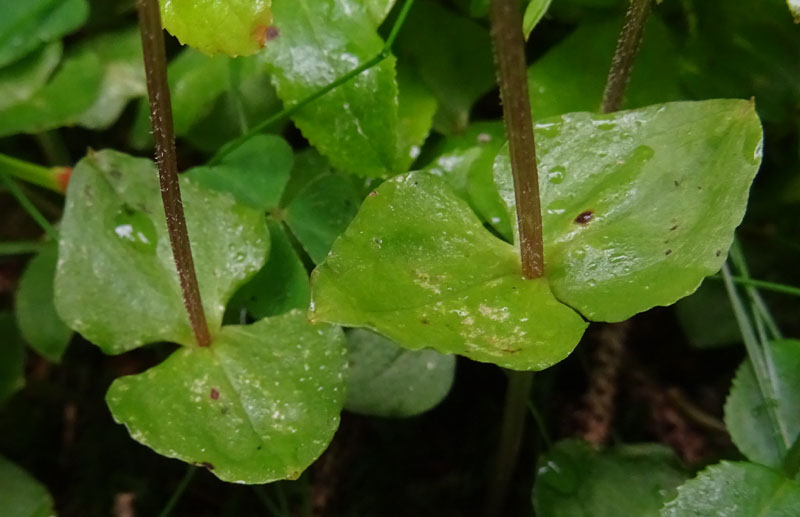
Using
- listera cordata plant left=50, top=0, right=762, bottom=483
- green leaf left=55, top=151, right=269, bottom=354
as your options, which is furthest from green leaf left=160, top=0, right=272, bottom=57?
green leaf left=55, top=151, right=269, bottom=354

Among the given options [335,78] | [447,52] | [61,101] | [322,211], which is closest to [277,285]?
[322,211]

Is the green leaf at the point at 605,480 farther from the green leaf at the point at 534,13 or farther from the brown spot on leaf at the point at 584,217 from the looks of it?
the green leaf at the point at 534,13

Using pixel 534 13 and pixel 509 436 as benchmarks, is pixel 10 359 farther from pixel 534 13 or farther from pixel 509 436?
pixel 534 13

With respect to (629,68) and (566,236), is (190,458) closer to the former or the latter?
(566,236)

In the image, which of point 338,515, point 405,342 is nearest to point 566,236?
point 405,342

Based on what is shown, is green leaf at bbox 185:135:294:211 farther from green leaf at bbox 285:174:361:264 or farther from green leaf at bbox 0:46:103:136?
green leaf at bbox 0:46:103:136

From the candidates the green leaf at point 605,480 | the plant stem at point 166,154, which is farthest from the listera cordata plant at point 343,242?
the green leaf at point 605,480

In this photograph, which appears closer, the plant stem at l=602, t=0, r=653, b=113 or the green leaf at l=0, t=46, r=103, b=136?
the plant stem at l=602, t=0, r=653, b=113

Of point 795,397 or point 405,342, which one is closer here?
point 405,342
